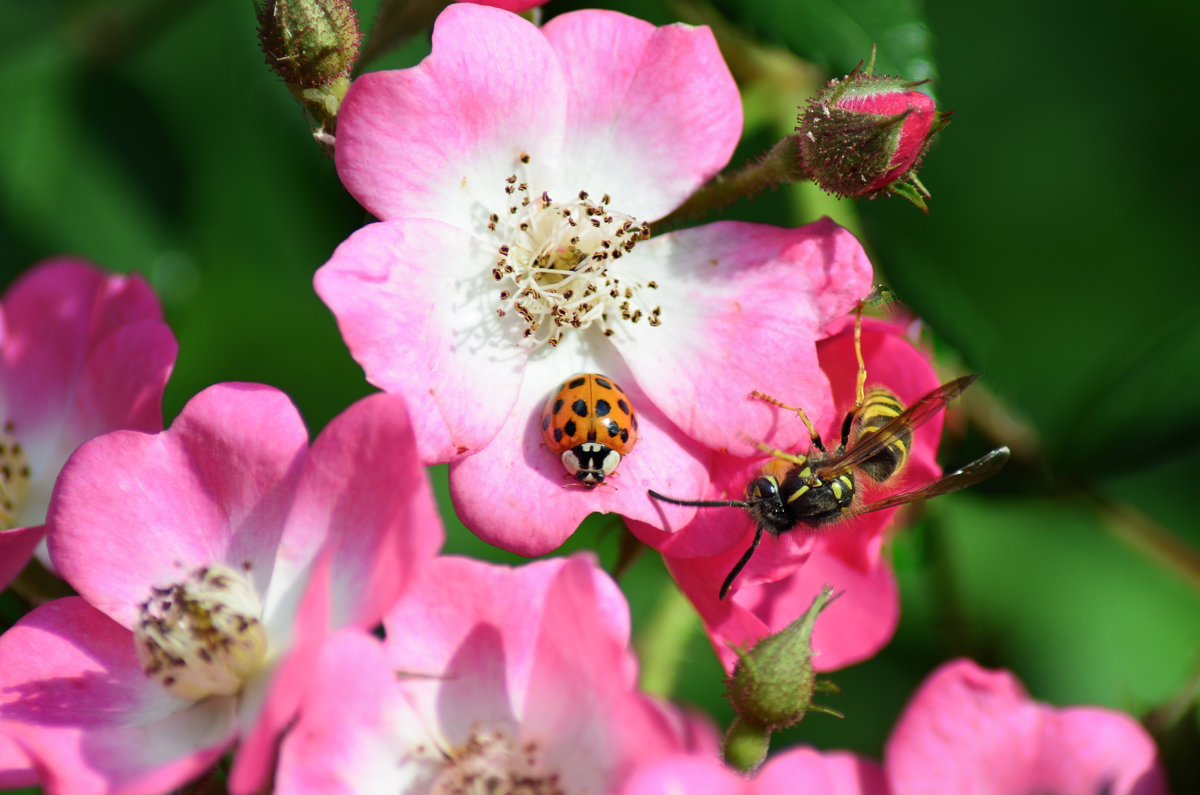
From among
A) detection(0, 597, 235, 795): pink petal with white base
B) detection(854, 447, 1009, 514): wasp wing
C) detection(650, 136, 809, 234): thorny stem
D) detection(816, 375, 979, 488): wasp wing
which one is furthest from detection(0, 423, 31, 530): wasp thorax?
detection(854, 447, 1009, 514): wasp wing

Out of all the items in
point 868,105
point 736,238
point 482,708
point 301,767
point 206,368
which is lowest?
point 206,368

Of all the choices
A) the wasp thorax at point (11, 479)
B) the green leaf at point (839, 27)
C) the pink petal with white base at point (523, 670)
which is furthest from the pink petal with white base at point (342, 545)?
the green leaf at point (839, 27)

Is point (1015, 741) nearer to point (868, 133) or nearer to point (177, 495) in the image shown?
point (868, 133)

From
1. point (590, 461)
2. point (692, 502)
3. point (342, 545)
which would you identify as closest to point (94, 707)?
point (342, 545)

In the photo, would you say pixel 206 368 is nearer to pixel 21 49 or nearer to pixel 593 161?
pixel 21 49

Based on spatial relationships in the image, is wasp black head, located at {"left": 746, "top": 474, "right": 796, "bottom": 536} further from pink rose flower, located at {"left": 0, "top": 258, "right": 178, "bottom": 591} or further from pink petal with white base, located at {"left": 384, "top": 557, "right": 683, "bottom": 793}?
pink rose flower, located at {"left": 0, "top": 258, "right": 178, "bottom": 591}

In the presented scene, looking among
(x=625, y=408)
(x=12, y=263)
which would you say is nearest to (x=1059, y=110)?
(x=625, y=408)
